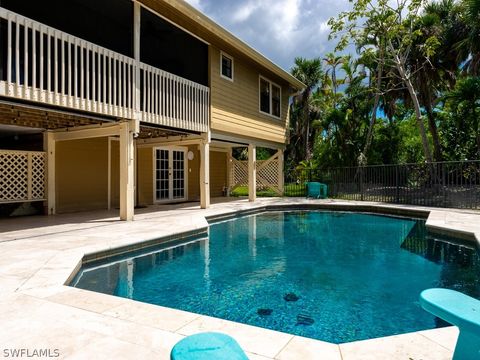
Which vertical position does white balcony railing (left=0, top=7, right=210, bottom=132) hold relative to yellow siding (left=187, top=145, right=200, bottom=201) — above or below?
above

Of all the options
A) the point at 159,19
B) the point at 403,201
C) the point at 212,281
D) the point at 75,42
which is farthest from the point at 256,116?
the point at 212,281

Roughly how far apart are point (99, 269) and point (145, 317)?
2291 millimetres

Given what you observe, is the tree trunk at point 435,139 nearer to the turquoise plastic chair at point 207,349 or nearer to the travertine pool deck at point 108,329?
the travertine pool deck at point 108,329

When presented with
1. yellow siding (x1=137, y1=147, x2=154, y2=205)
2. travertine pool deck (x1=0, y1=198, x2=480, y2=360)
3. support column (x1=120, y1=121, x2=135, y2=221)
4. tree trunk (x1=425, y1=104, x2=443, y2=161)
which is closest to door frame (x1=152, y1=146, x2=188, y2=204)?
yellow siding (x1=137, y1=147, x2=154, y2=205)

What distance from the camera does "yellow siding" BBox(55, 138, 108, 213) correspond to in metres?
9.48

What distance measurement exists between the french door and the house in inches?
1.8

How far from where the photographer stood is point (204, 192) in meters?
10.6

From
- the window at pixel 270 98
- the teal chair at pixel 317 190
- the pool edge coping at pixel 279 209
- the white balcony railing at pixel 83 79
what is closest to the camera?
the pool edge coping at pixel 279 209

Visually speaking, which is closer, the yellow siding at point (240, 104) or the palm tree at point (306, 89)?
the yellow siding at point (240, 104)

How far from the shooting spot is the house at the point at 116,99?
6.30 meters

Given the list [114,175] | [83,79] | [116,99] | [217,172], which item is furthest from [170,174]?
[83,79]

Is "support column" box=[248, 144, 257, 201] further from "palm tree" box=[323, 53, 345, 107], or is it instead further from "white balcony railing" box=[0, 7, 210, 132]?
"palm tree" box=[323, 53, 345, 107]

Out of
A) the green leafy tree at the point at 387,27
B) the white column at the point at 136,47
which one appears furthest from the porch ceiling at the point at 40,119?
the green leafy tree at the point at 387,27

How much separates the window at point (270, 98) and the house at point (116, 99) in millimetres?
93
